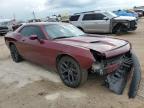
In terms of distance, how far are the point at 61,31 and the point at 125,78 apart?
2.23 meters

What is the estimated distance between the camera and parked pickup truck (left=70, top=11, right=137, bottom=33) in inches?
573

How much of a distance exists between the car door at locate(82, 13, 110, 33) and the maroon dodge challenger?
8.71 metres

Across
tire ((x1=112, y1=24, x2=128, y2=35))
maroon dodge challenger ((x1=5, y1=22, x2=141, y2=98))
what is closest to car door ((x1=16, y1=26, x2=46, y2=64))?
maroon dodge challenger ((x1=5, y1=22, x2=141, y2=98))

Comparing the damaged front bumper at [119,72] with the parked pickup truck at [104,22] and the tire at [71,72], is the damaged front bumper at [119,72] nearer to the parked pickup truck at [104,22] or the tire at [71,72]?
the tire at [71,72]

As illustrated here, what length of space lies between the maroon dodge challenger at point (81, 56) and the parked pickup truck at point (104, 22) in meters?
8.68

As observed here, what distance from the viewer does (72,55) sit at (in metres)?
4.77

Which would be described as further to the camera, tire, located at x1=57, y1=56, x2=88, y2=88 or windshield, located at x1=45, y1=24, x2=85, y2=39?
windshield, located at x1=45, y1=24, x2=85, y2=39

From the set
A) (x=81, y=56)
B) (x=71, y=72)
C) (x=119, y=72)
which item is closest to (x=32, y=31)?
(x=71, y=72)

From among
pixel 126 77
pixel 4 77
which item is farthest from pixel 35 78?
pixel 126 77

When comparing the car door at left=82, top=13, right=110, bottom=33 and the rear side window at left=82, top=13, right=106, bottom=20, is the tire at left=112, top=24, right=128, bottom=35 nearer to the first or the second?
the car door at left=82, top=13, right=110, bottom=33

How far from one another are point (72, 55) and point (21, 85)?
1.74 metres

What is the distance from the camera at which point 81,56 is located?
Result: 4.57 meters

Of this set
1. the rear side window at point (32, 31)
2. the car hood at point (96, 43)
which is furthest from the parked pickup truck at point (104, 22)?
the car hood at point (96, 43)

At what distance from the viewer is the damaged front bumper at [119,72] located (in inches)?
180
